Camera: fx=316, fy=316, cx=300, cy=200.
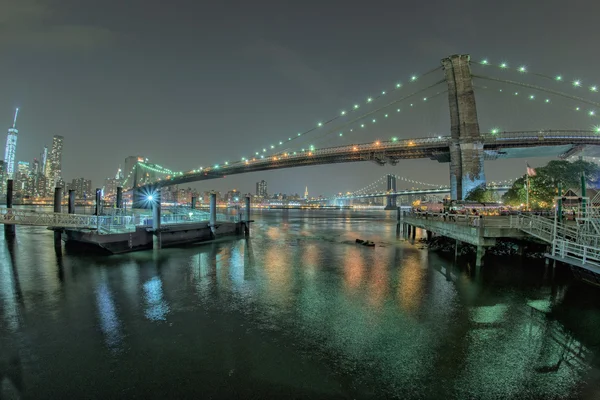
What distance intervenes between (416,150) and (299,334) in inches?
1949

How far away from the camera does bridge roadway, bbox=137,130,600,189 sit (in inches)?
1747

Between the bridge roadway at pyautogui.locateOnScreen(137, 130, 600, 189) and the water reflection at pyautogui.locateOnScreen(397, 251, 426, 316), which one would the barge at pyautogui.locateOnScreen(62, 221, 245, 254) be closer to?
the water reflection at pyautogui.locateOnScreen(397, 251, 426, 316)

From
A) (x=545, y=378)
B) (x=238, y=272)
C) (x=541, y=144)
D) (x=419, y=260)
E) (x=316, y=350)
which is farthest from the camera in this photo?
(x=541, y=144)

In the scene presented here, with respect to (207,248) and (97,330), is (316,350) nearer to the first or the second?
(97,330)

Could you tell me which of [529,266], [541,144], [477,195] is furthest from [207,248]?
[541,144]

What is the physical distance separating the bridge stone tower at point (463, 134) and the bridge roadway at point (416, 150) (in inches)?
75.2

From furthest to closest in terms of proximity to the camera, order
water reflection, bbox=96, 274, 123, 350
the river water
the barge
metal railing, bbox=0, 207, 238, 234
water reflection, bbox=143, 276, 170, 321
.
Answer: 1. the barge
2. metal railing, bbox=0, 207, 238, 234
3. water reflection, bbox=143, 276, 170, 321
4. water reflection, bbox=96, 274, 123, 350
5. the river water

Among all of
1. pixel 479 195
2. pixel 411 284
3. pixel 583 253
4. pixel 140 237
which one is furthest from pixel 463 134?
pixel 140 237

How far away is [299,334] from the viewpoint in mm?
8055

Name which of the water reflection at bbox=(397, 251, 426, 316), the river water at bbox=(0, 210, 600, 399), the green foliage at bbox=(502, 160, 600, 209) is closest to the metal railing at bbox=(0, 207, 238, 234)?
the river water at bbox=(0, 210, 600, 399)

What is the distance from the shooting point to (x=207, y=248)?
23.6 metres

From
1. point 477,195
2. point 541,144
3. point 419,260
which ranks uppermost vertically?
point 541,144

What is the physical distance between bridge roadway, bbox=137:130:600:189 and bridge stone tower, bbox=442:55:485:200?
6.26 feet

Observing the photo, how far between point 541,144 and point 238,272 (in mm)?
49012
